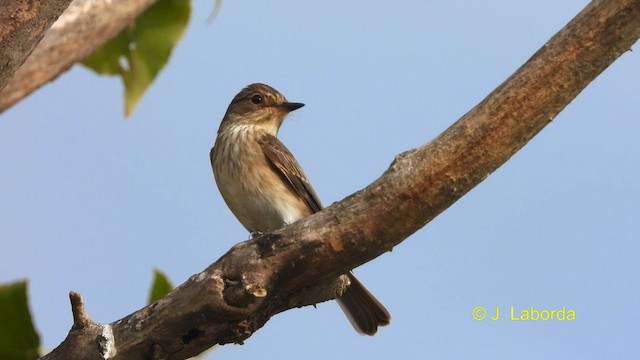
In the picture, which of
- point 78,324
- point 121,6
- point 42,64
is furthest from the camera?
point 121,6

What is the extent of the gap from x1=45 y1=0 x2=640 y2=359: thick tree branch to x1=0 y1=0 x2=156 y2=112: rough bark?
268 cm

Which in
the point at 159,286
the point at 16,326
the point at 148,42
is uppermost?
the point at 148,42

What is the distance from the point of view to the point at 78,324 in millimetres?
Result: 4938

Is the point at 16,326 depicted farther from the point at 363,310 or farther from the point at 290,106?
the point at 290,106

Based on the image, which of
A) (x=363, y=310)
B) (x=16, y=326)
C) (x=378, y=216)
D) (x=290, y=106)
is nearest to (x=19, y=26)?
(x=378, y=216)

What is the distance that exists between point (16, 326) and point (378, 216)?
2262 millimetres

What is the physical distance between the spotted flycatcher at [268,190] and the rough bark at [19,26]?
2.77 metres

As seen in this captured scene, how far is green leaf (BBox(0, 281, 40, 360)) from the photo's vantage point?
18.9 ft

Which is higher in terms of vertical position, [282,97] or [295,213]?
[282,97]

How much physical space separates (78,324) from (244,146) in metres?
2.91

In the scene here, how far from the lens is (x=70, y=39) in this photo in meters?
7.44

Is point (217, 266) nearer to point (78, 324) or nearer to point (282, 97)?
point (78, 324)

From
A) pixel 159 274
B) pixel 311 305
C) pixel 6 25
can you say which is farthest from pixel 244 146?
pixel 6 25

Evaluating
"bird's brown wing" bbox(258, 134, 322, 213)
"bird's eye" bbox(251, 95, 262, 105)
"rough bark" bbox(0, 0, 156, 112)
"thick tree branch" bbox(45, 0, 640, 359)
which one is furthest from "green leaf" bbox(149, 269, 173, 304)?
"bird's eye" bbox(251, 95, 262, 105)
